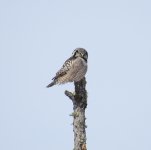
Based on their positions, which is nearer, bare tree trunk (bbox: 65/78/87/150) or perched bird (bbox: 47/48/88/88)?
bare tree trunk (bbox: 65/78/87/150)

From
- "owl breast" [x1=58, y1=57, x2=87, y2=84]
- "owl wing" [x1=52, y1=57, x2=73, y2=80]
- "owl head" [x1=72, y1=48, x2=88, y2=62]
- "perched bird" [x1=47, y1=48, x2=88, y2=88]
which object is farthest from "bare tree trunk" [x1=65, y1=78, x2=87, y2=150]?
"owl head" [x1=72, y1=48, x2=88, y2=62]

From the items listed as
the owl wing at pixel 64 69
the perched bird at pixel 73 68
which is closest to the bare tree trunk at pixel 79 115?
the perched bird at pixel 73 68

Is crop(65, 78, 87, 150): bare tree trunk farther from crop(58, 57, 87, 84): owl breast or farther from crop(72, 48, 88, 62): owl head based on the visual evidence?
crop(72, 48, 88, 62): owl head

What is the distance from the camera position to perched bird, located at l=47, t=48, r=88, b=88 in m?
12.1

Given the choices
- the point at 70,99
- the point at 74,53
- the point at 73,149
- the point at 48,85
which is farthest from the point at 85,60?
the point at 73,149

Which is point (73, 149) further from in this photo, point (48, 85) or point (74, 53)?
point (74, 53)

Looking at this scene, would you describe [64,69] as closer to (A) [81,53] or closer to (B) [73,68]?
(B) [73,68]

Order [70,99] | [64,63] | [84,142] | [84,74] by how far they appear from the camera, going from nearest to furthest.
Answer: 1. [84,142]
2. [70,99]
3. [84,74]
4. [64,63]

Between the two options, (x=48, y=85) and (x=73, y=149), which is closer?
(x=73, y=149)

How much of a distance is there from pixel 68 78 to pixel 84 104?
6.12ft

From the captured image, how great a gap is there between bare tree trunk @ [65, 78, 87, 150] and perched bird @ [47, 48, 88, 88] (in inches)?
47.1

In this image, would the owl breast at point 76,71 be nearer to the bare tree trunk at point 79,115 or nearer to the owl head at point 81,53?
the owl head at point 81,53

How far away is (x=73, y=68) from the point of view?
1243 cm

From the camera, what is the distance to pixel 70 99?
10.7 m
